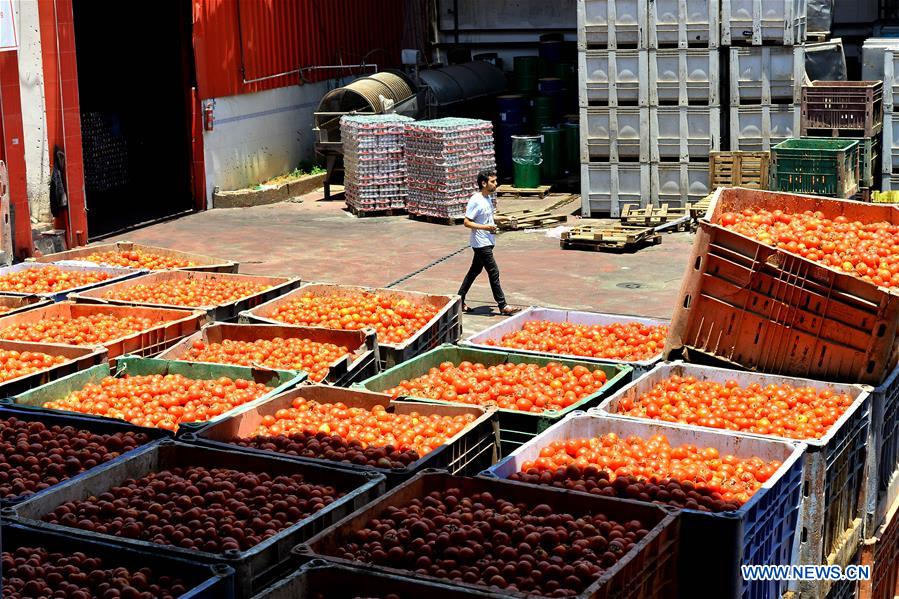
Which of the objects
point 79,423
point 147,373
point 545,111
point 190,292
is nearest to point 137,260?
Result: point 190,292

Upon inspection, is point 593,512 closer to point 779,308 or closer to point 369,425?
point 369,425

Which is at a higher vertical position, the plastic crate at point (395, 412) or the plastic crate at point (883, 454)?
the plastic crate at point (395, 412)

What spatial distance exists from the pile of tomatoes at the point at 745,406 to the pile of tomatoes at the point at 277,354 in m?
2.53

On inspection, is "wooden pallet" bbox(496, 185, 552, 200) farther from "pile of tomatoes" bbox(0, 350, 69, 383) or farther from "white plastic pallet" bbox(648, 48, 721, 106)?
"pile of tomatoes" bbox(0, 350, 69, 383)

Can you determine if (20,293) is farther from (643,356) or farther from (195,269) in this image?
(643,356)

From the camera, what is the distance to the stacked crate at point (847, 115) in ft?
60.8

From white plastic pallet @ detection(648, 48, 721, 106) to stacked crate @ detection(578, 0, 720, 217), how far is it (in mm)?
16

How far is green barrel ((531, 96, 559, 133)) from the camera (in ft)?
83.0

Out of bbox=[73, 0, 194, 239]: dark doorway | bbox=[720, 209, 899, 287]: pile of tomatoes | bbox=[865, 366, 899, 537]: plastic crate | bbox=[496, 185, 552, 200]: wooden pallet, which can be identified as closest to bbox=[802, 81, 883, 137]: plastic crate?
bbox=[496, 185, 552, 200]: wooden pallet

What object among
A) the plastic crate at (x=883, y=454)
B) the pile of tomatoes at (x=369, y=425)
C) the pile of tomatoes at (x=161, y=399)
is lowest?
the plastic crate at (x=883, y=454)

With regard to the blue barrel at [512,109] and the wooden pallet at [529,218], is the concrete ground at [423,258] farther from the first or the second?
the blue barrel at [512,109]

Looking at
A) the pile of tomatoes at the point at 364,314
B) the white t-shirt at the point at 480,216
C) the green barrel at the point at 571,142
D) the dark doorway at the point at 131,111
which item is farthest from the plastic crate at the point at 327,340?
the green barrel at the point at 571,142

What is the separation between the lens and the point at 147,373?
9.62 m

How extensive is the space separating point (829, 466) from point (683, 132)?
1336 cm
